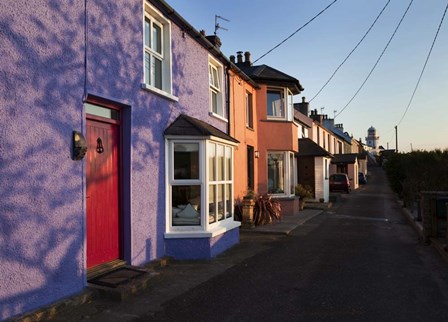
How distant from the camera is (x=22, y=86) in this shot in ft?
15.8

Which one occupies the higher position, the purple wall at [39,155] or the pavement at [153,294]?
the purple wall at [39,155]

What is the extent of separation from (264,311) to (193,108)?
5.63m

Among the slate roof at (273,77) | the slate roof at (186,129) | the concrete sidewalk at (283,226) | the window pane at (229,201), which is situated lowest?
the concrete sidewalk at (283,226)

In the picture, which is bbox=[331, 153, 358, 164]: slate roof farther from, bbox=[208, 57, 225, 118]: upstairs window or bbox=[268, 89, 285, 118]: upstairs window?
bbox=[208, 57, 225, 118]: upstairs window

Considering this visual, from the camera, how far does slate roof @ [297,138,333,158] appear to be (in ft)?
77.2

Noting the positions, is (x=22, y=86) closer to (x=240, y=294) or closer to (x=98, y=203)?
(x=98, y=203)

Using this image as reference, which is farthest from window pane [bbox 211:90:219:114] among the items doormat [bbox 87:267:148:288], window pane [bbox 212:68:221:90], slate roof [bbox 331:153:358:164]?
slate roof [bbox 331:153:358:164]

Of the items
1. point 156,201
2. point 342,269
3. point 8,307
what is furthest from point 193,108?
point 8,307

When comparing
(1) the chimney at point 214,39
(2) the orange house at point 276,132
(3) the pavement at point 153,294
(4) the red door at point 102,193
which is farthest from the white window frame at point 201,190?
(2) the orange house at point 276,132

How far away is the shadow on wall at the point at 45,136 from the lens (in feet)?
15.2

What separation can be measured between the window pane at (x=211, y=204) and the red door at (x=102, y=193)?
2.47 m

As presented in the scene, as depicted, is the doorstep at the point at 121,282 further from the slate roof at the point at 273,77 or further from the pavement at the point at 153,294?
the slate roof at the point at 273,77

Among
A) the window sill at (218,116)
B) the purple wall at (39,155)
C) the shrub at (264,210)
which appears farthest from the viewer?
the shrub at (264,210)

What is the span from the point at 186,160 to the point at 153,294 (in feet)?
10.9
